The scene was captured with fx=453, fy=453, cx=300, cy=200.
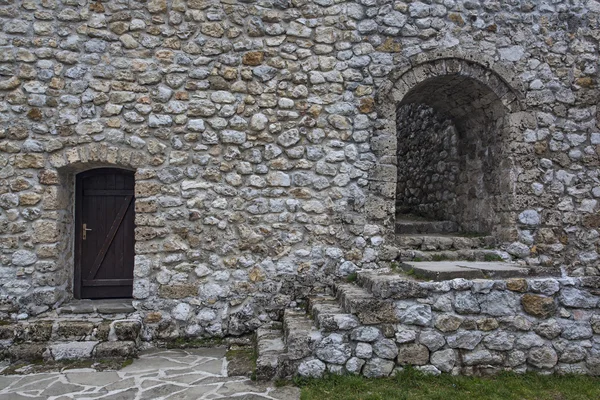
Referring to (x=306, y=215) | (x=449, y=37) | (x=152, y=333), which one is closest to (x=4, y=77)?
(x=152, y=333)

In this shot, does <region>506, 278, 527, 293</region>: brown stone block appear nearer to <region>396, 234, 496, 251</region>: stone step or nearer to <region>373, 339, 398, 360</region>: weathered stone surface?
<region>373, 339, 398, 360</region>: weathered stone surface

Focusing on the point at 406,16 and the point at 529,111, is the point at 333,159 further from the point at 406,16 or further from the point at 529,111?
the point at 529,111

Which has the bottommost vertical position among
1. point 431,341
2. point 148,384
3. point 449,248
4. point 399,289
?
point 148,384

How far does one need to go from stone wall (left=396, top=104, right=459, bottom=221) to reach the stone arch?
0.02 m

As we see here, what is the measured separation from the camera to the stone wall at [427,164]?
688cm

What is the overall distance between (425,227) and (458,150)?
1.31 metres

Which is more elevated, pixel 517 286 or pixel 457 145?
pixel 457 145

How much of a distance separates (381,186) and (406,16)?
6.77 ft

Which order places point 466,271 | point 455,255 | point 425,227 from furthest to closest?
point 425,227, point 455,255, point 466,271

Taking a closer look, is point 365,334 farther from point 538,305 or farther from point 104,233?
point 104,233

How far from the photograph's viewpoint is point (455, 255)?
17.6ft

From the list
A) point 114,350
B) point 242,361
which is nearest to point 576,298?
point 242,361

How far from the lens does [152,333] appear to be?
193 inches

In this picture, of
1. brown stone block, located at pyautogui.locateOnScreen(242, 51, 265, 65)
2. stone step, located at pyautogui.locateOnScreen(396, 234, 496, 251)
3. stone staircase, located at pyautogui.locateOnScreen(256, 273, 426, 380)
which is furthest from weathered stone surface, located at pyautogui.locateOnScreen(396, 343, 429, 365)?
A: brown stone block, located at pyautogui.locateOnScreen(242, 51, 265, 65)
